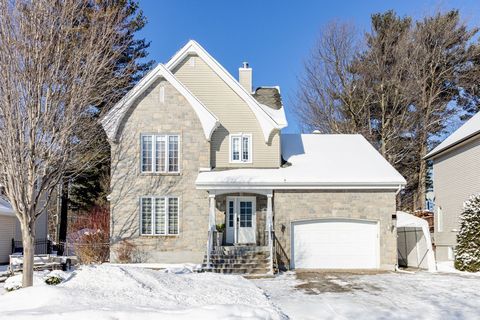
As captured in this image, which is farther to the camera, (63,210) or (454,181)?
(63,210)

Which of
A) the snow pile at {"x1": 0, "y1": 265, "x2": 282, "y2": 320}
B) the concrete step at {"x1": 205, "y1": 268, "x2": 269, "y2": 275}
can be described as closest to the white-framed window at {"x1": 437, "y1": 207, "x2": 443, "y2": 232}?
the concrete step at {"x1": 205, "y1": 268, "x2": 269, "y2": 275}

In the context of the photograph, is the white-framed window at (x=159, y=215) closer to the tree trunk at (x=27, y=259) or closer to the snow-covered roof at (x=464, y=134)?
the tree trunk at (x=27, y=259)

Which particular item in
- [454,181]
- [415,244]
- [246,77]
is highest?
[246,77]

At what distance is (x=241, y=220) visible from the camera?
764 inches

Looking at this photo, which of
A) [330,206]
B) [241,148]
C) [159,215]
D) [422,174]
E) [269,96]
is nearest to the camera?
[330,206]

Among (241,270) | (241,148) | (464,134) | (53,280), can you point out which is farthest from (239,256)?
(464,134)

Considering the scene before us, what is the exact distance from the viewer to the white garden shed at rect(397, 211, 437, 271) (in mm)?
18219

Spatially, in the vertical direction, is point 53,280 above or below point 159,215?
below

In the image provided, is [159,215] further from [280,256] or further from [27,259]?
[27,259]

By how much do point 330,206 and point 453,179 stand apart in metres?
8.50

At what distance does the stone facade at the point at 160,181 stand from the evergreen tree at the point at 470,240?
9.37m

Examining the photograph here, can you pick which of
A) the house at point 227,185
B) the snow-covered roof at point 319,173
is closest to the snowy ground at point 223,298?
the house at point 227,185

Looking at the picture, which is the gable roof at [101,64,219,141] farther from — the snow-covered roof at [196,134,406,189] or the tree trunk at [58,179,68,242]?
the tree trunk at [58,179,68,242]

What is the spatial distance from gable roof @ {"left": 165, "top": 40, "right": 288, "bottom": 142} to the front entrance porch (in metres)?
2.67
